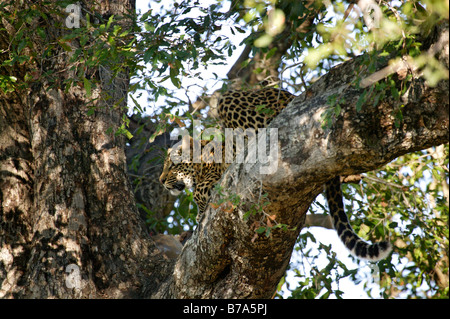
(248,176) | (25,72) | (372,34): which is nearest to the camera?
(372,34)

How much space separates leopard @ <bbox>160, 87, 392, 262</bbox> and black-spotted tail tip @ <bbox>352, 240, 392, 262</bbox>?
0.90ft

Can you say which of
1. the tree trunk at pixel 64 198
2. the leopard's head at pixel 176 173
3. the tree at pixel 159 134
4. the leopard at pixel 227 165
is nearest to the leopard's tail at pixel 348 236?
the leopard at pixel 227 165

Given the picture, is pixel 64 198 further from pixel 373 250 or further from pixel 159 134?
pixel 373 250

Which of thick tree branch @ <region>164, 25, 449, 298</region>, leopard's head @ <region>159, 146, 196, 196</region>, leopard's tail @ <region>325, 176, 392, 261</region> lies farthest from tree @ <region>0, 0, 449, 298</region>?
leopard's head @ <region>159, 146, 196, 196</region>

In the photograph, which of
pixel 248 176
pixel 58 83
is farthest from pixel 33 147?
pixel 248 176

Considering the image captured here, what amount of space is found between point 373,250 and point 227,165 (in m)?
1.93

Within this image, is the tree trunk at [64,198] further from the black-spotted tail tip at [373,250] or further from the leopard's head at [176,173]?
the black-spotted tail tip at [373,250]

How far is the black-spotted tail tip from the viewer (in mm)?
3328

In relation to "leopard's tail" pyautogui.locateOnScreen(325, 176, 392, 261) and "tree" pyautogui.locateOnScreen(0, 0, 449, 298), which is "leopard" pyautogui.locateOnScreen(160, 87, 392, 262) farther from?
"tree" pyautogui.locateOnScreen(0, 0, 449, 298)
